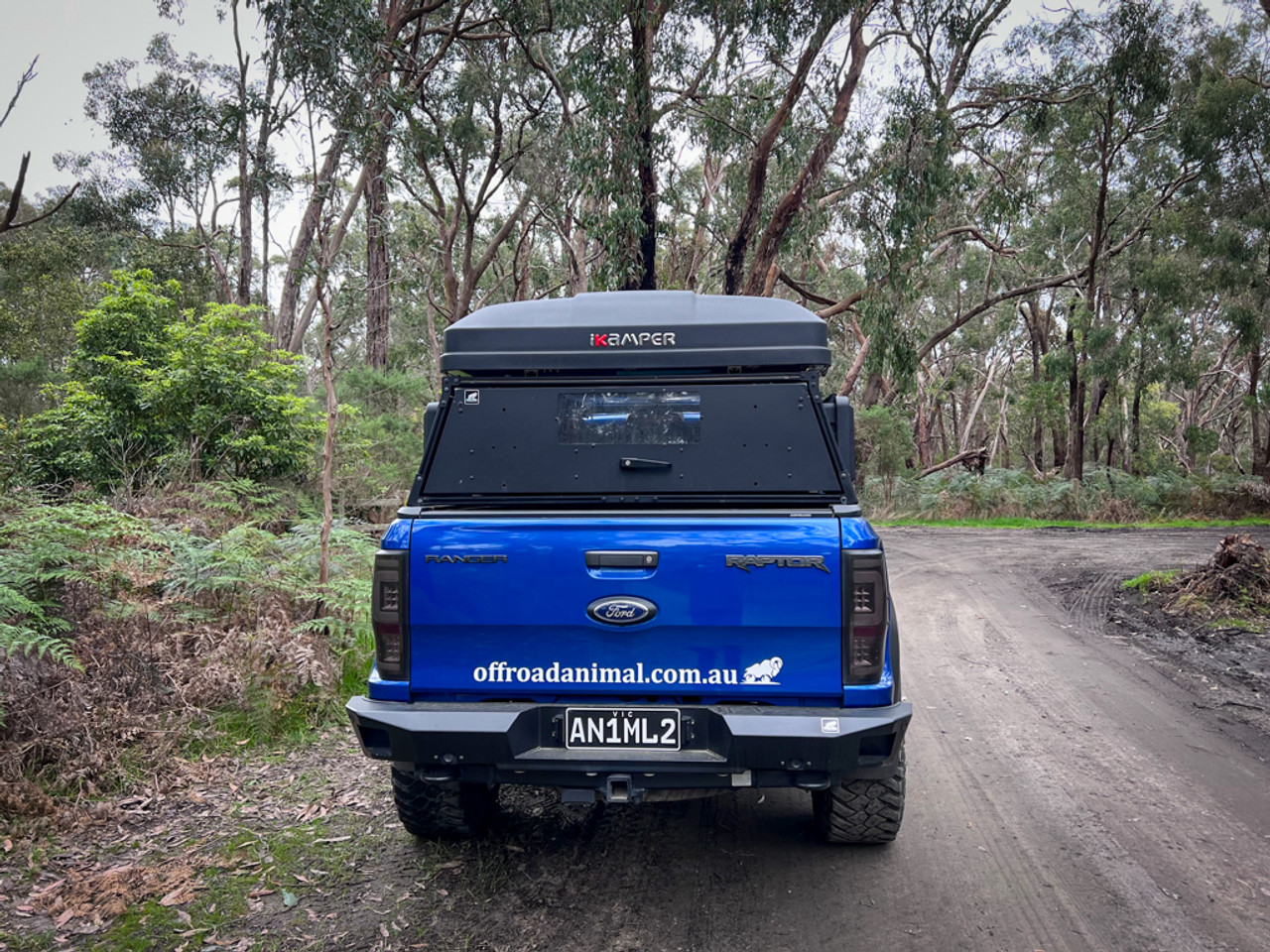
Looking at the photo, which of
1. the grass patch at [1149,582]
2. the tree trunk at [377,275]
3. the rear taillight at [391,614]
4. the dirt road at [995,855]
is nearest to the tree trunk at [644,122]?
the grass patch at [1149,582]

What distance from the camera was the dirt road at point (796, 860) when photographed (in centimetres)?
316

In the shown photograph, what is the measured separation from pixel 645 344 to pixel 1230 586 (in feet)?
25.7

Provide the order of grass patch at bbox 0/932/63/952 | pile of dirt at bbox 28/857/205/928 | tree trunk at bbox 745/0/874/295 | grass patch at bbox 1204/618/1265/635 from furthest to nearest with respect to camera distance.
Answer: tree trunk at bbox 745/0/874/295
grass patch at bbox 1204/618/1265/635
pile of dirt at bbox 28/857/205/928
grass patch at bbox 0/932/63/952

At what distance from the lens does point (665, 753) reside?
3197mm

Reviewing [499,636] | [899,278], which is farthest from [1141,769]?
[899,278]

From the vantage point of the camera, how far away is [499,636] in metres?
3.27

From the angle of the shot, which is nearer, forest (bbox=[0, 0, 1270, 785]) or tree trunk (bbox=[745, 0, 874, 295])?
forest (bbox=[0, 0, 1270, 785])

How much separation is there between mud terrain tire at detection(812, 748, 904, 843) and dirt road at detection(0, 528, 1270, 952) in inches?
4.4

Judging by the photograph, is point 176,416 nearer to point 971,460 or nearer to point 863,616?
point 863,616

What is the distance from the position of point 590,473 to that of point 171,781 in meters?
2.80

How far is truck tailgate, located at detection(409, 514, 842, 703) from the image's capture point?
3156 millimetres

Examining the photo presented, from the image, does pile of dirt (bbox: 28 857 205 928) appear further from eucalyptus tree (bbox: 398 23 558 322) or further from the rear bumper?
eucalyptus tree (bbox: 398 23 558 322)

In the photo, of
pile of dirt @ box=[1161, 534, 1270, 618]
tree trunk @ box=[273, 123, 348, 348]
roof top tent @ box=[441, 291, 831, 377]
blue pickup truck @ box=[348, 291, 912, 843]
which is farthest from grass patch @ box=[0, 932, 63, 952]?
tree trunk @ box=[273, 123, 348, 348]

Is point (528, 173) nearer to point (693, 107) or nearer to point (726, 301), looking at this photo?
point (693, 107)
